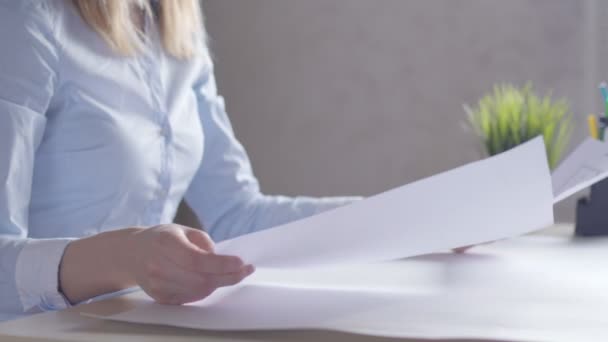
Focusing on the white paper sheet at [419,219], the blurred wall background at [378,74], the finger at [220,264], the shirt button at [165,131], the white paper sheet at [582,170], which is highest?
the white paper sheet at [419,219]

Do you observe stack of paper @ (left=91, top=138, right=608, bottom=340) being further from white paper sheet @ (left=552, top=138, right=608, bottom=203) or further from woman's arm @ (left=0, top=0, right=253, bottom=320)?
white paper sheet @ (left=552, top=138, right=608, bottom=203)

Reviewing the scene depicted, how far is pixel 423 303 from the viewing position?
21.9 inches

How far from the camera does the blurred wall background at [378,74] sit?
2285mm

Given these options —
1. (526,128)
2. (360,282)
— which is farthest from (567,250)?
(526,128)

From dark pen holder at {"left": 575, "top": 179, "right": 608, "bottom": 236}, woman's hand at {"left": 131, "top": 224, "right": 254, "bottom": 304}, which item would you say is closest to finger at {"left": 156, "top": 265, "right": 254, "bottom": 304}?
woman's hand at {"left": 131, "top": 224, "right": 254, "bottom": 304}

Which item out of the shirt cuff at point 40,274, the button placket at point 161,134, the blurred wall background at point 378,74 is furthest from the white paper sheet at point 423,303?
the blurred wall background at point 378,74

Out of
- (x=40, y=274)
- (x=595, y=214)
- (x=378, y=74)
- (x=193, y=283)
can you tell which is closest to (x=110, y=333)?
(x=193, y=283)

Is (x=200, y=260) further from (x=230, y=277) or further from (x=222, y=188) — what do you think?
(x=222, y=188)

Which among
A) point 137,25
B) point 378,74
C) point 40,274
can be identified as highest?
point 137,25

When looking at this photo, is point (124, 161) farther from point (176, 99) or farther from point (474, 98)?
point (474, 98)

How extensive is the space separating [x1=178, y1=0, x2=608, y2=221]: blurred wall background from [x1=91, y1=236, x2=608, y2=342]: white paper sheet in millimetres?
1610

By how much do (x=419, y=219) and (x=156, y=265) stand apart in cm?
18

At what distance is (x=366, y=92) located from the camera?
247cm

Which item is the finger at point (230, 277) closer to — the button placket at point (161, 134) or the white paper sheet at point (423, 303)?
the white paper sheet at point (423, 303)
